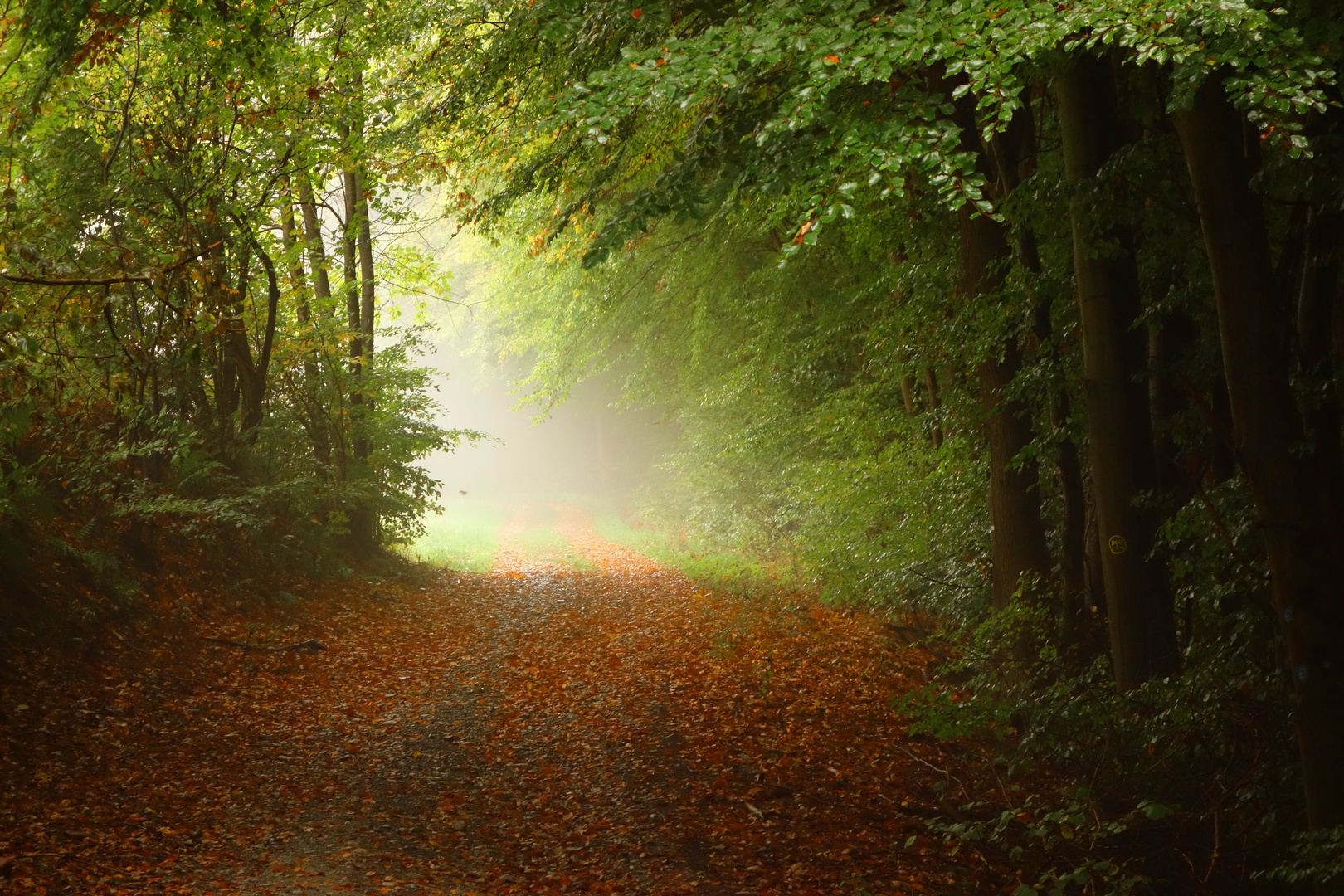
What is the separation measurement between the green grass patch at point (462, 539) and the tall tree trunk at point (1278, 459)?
1385 cm

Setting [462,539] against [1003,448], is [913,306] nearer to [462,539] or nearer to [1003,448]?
[1003,448]

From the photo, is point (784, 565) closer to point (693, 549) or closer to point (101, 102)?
point (693, 549)

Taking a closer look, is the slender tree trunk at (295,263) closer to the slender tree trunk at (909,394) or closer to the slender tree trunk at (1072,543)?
the slender tree trunk at (909,394)

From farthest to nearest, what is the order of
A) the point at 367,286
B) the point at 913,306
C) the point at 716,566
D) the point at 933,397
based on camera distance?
the point at 716,566 → the point at 367,286 → the point at 933,397 → the point at 913,306

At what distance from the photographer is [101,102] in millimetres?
9820

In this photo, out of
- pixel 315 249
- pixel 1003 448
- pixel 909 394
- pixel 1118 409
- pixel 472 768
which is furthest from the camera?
pixel 315 249

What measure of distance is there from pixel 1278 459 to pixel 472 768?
589cm

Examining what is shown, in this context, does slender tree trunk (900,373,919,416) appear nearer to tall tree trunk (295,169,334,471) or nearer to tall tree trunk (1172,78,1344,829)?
tall tree trunk (1172,78,1344,829)

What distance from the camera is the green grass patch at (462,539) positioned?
19.0 metres

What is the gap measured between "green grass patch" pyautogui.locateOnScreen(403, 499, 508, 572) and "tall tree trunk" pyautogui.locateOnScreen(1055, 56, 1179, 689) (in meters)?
12.5

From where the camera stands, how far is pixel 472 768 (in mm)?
7223

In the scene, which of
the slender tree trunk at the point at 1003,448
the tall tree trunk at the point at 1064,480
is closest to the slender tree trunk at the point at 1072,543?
the tall tree trunk at the point at 1064,480

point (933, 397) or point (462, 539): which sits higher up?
point (933, 397)

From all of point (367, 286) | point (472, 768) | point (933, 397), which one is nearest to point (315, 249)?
point (367, 286)
